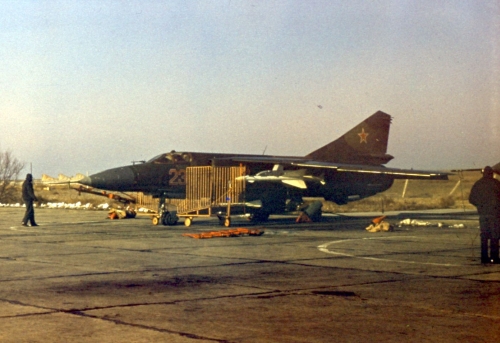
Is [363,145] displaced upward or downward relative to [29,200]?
upward

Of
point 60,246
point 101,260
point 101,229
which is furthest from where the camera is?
point 101,229

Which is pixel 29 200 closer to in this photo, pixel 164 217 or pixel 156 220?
pixel 156 220

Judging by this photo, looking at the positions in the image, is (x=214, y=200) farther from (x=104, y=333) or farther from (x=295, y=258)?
(x=104, y=333)

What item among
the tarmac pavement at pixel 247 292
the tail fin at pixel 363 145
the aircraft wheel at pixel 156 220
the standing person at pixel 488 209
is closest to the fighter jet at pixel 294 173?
the tail fin at pixel 363 145

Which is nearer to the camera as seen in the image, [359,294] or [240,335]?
[240,335]

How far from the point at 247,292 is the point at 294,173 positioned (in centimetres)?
1689

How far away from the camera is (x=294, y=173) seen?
2509 centimetres

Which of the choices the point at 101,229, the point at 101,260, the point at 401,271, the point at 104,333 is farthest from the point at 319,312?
the point at 101,229

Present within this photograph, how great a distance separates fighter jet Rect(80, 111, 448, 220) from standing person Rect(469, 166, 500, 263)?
10609 mm

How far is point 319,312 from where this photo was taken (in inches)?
277

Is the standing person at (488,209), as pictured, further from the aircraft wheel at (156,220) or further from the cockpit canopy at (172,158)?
the cockpit canopy at (172,158)

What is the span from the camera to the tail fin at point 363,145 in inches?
1116

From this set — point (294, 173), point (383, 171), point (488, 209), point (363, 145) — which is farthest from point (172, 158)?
point (488, 209)

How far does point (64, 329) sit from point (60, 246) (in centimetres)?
911
